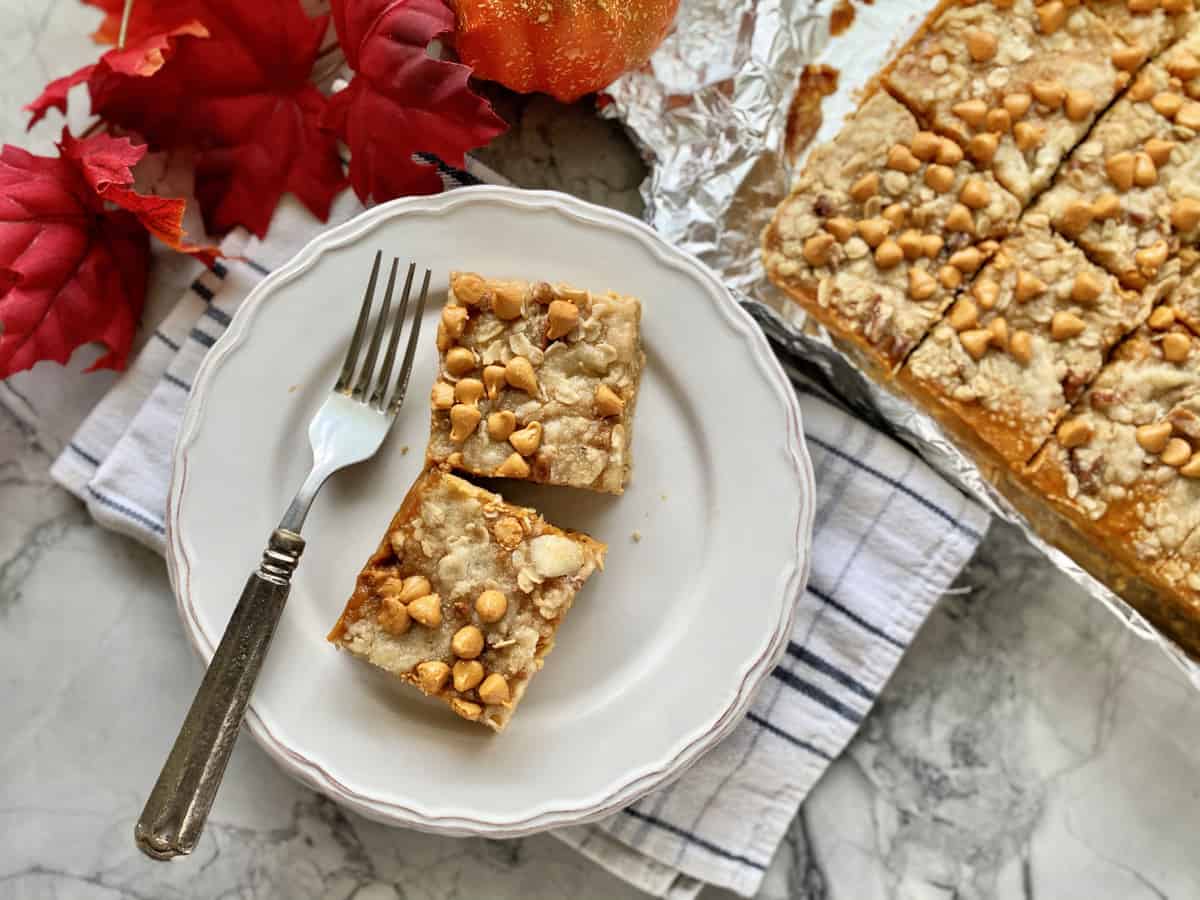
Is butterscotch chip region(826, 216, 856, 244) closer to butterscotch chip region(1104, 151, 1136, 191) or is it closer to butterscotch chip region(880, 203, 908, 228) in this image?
butterscotch chip region(880, 203, 908, 228)

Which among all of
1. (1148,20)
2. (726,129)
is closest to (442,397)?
(726,129)

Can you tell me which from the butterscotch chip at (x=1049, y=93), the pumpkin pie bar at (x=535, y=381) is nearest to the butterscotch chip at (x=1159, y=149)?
the butterscotch chip at (x=1049, y=93)

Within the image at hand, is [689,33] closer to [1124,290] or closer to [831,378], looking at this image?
[831,378]

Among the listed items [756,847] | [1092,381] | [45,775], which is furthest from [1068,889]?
[45,775]

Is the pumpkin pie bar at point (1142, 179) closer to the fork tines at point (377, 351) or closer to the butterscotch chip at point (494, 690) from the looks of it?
the fork tines at point (377, 351)

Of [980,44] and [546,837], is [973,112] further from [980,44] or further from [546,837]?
[546,837]

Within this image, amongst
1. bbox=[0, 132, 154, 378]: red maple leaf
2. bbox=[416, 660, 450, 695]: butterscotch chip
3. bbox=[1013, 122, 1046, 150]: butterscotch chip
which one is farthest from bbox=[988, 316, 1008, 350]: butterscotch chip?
bbox=[0, 132, 154, 378]: red maple leaf
